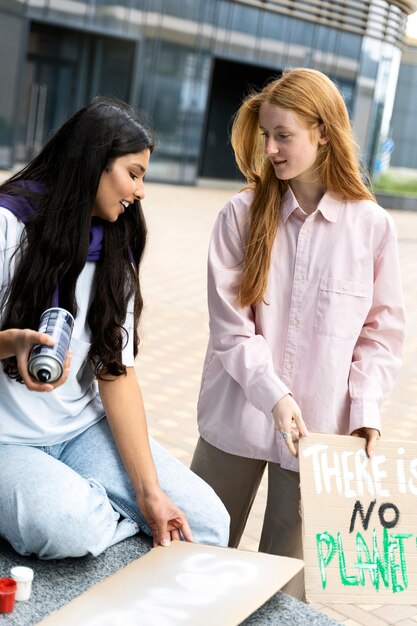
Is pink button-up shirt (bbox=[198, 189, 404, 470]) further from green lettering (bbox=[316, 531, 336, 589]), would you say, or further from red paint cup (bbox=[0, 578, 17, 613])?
red paint cup (bbox=[0, 578, 17, 613])

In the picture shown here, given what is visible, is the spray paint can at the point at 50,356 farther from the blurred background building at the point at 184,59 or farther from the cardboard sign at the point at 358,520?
the blurred background building at the point at 184,59

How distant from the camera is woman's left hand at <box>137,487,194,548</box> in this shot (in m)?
2.52

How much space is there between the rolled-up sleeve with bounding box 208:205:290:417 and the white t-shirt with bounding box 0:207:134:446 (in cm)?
28

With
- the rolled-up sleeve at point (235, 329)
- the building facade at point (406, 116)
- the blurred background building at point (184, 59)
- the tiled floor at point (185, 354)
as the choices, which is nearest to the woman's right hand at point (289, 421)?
the rolled-up sleeve at point (235, 329)

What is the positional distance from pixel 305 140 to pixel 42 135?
1900 cm

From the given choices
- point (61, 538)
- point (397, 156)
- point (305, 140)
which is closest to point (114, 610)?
point (61, 538)

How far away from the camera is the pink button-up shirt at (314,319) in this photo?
2750mm

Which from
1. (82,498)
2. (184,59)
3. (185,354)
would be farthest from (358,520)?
(184,59)

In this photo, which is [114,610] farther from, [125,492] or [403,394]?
[403,394]

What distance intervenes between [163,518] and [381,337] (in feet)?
2.86

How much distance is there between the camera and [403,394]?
6.85m

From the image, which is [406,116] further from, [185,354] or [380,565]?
[380,565]

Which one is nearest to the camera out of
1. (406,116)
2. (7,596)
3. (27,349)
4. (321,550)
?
(27,349)

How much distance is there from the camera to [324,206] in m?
2.77
